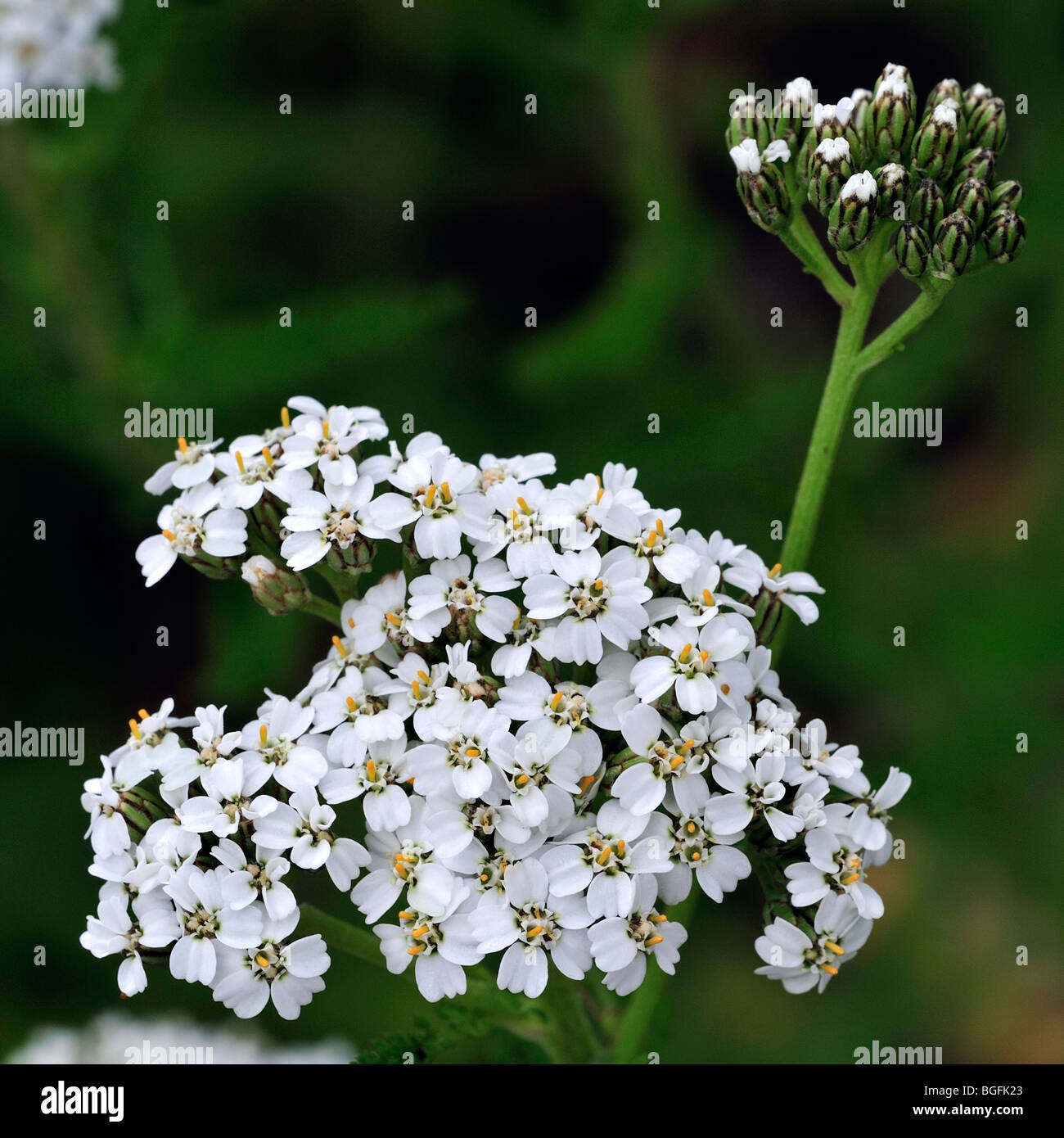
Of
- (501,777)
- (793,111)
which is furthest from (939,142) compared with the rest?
(501,777)

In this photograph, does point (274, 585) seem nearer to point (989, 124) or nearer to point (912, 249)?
point (912, 249)

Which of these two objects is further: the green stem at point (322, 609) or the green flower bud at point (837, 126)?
the green stem at point (322, 609)

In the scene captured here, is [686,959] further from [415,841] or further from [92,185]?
[92,185]

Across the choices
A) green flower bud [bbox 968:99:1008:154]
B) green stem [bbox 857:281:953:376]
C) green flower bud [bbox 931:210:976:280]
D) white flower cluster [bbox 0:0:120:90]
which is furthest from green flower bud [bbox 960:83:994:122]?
white flower cluster [bbox 0:0:120:90]

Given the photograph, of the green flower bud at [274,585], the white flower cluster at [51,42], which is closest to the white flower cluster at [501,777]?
the green flower bud at [274,585]

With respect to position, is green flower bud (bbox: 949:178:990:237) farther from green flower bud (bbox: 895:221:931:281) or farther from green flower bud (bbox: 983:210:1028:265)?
green flower bud (bbox: 895:221:931:281)

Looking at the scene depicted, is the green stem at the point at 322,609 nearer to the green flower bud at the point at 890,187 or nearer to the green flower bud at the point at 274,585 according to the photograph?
the green flower bud at the point at 274,585
